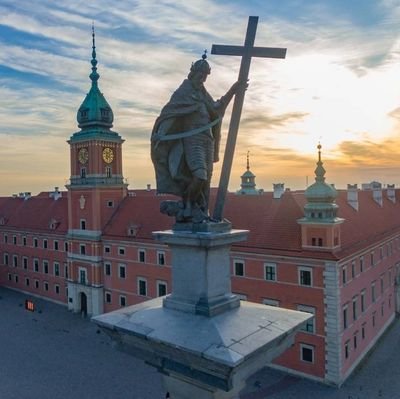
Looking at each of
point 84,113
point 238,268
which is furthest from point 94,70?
point 238,268

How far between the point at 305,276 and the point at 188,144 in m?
22.1

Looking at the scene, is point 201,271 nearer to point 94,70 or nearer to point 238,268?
point 238,268

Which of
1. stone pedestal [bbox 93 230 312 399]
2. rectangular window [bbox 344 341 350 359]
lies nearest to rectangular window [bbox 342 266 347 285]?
rectangular window [bbox 344 341 350 359]

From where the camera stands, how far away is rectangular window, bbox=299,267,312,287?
84.1ft

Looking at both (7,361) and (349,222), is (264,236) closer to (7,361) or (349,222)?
(349,222)

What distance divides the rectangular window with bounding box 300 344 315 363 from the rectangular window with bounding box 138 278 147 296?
1451cm

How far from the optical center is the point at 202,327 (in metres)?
4.87

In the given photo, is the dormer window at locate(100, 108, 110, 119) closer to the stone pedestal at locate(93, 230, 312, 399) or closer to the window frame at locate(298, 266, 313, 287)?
the window frame at locate(298, 266, 313, 287)

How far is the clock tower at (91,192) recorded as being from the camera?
128ft

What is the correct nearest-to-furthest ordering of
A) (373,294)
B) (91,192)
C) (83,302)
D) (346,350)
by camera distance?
(346,350) < (373,294) < (91,192) < (83,302)

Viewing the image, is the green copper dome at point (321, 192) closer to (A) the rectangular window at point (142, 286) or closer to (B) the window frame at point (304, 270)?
(B) the window frame at point (304, 270)

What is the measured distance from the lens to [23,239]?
164 ft

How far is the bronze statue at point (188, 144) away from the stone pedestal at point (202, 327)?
49 centimetres

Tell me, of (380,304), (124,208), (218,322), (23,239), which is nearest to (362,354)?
(380,304)
